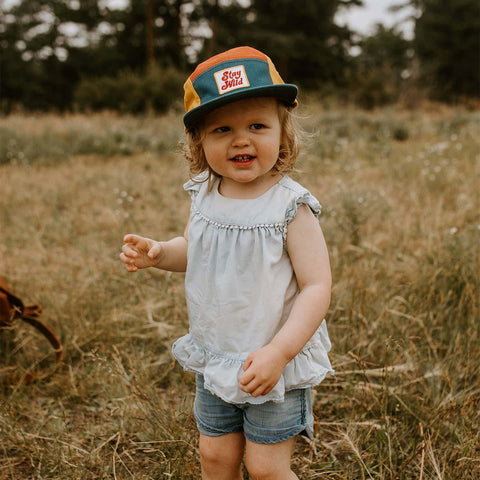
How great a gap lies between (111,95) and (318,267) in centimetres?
1903

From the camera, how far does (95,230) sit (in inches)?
174

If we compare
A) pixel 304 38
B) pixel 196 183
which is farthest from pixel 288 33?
pixel 196 183

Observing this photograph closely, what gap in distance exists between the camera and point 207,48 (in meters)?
24.8

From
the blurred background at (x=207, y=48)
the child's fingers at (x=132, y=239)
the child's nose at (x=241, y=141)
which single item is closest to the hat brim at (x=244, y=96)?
the child's nose at (x=241, y=141)

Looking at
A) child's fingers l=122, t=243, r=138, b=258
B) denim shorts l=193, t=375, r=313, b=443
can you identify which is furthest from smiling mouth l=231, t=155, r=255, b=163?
denim shorts l=193, t=375, r=313, b=443

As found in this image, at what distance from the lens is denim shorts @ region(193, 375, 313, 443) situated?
62.3 inches

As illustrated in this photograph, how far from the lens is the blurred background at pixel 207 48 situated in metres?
21.7

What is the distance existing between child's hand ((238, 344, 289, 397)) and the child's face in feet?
1.67

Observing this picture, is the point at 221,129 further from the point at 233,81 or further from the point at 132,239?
the point at 132,239

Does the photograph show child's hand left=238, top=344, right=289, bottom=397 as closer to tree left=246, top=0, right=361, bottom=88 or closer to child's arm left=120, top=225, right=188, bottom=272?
child's arm left=120, top=225, right=188, bottom=272

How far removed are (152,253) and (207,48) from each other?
2498 centimetres

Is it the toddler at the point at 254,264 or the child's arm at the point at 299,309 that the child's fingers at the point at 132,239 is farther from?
the child's arm at the point at 299,309

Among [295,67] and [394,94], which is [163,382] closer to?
[394,94]

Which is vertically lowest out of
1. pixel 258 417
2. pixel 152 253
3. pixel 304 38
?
pixel 258 417
